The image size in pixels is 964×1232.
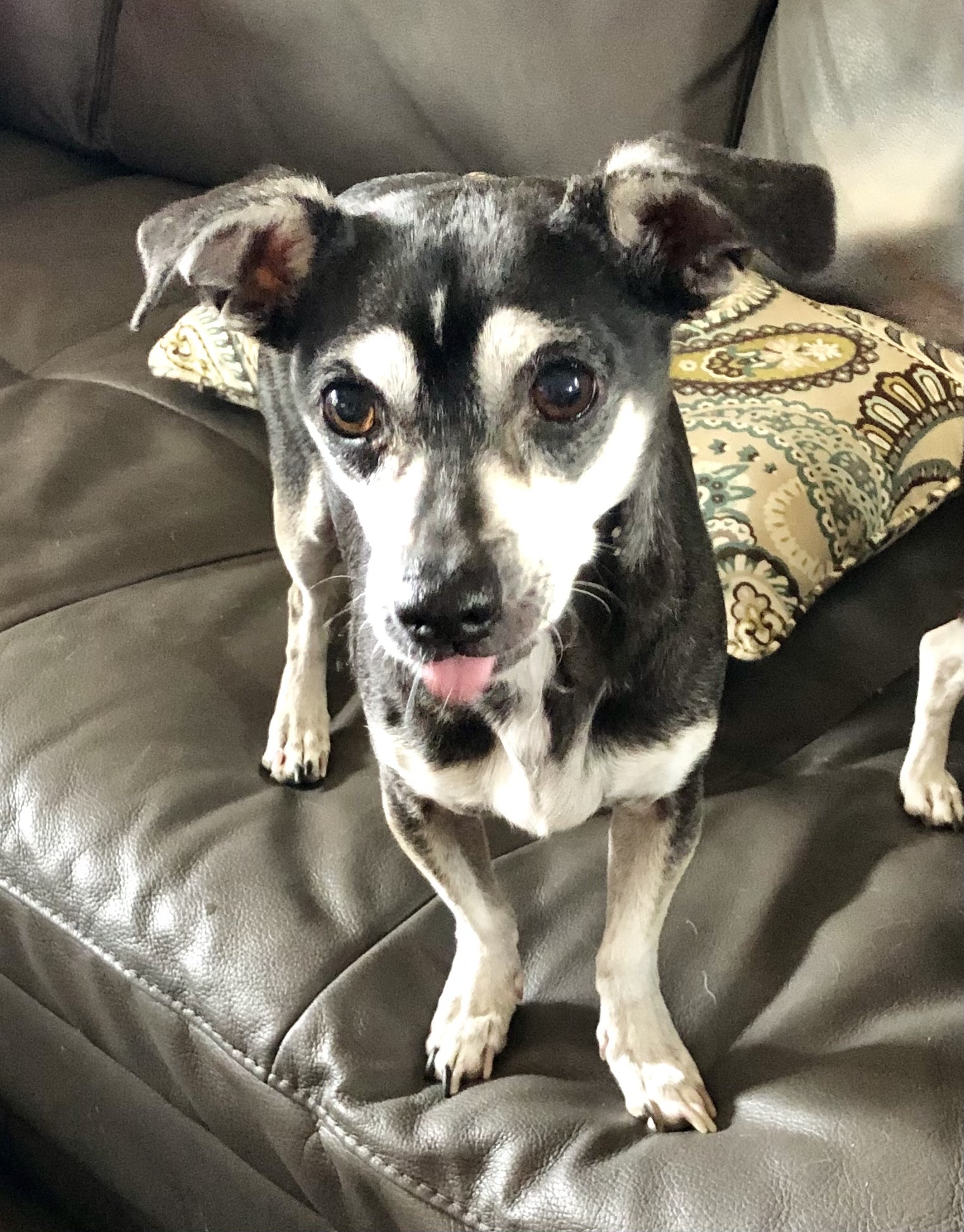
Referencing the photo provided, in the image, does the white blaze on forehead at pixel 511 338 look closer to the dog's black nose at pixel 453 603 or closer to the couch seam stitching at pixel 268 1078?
the dog's black nose at pixel 453 603

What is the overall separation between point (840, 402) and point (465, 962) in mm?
937

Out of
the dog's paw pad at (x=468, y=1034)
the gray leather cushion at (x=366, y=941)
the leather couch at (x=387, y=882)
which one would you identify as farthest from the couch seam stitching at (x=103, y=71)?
the dog's paw pad at (x=468, y=1034)

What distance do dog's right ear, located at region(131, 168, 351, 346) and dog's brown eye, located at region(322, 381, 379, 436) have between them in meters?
0.12

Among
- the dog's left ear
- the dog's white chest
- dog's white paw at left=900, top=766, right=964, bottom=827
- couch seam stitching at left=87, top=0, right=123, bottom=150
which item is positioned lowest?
dog's white paw at left=900, top=766, right=964, bottom=827

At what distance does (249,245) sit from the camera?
3.37ft

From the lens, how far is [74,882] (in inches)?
51.3

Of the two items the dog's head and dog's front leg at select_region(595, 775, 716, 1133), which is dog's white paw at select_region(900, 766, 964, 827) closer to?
dog's front leg at select_region(595, 775, 716, 1133)

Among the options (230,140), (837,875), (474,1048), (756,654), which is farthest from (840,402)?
(230,140)

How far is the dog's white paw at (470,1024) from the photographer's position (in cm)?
113

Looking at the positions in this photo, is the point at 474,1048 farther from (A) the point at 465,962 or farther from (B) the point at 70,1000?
(B) the point at 70,1000

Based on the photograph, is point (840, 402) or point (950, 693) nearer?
point (950, 693)

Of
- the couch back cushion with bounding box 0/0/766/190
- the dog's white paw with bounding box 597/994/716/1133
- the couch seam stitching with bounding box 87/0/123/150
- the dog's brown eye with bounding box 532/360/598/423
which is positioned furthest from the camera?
the couch seam stitching with bounding box 87/0/123/150

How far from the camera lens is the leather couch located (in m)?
1.04

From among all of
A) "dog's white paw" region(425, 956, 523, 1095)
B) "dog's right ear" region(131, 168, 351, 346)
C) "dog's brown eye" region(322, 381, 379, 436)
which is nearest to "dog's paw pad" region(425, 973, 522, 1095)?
"dog's white paw" region(425, 956, 523, 1095)
